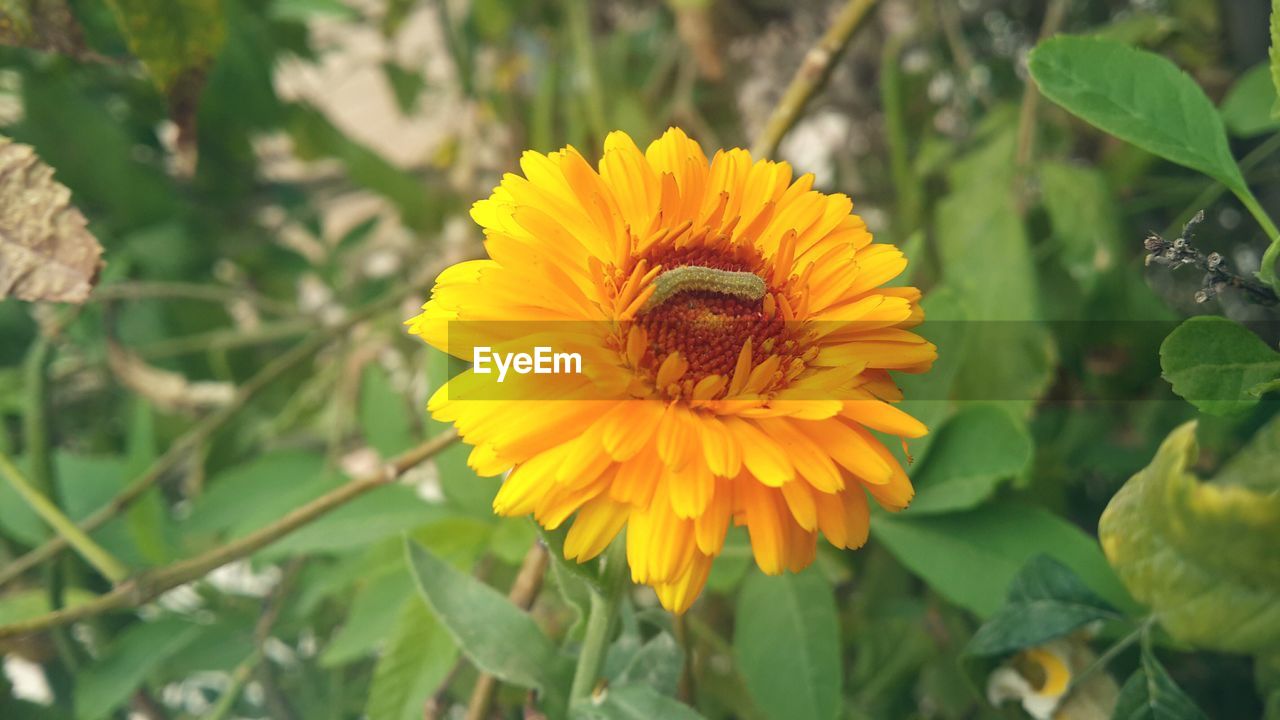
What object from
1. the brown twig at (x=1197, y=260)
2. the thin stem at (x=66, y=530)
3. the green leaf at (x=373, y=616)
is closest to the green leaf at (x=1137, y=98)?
the brown twig at (x=1197, y=260)

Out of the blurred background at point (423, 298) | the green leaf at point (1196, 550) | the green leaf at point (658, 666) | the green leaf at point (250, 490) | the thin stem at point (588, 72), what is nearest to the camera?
the green leaf at point (1196, 550)

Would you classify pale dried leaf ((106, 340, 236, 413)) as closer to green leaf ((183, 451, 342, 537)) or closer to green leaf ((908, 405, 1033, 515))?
green leaf ((183, 451, 342, 537))

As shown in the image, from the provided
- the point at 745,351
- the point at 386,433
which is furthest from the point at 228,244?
the point at 745,351

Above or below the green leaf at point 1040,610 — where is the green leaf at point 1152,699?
below

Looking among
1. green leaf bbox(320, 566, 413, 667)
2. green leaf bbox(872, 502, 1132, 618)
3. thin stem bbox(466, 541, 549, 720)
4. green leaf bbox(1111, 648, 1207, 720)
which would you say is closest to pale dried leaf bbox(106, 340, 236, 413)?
green leaf bbox(320, 566, 413, 667)

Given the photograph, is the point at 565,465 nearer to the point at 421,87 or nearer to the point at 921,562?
the point at 921,562

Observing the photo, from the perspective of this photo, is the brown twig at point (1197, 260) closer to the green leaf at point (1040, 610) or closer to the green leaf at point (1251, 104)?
the green leaf at point (1040, 610)
